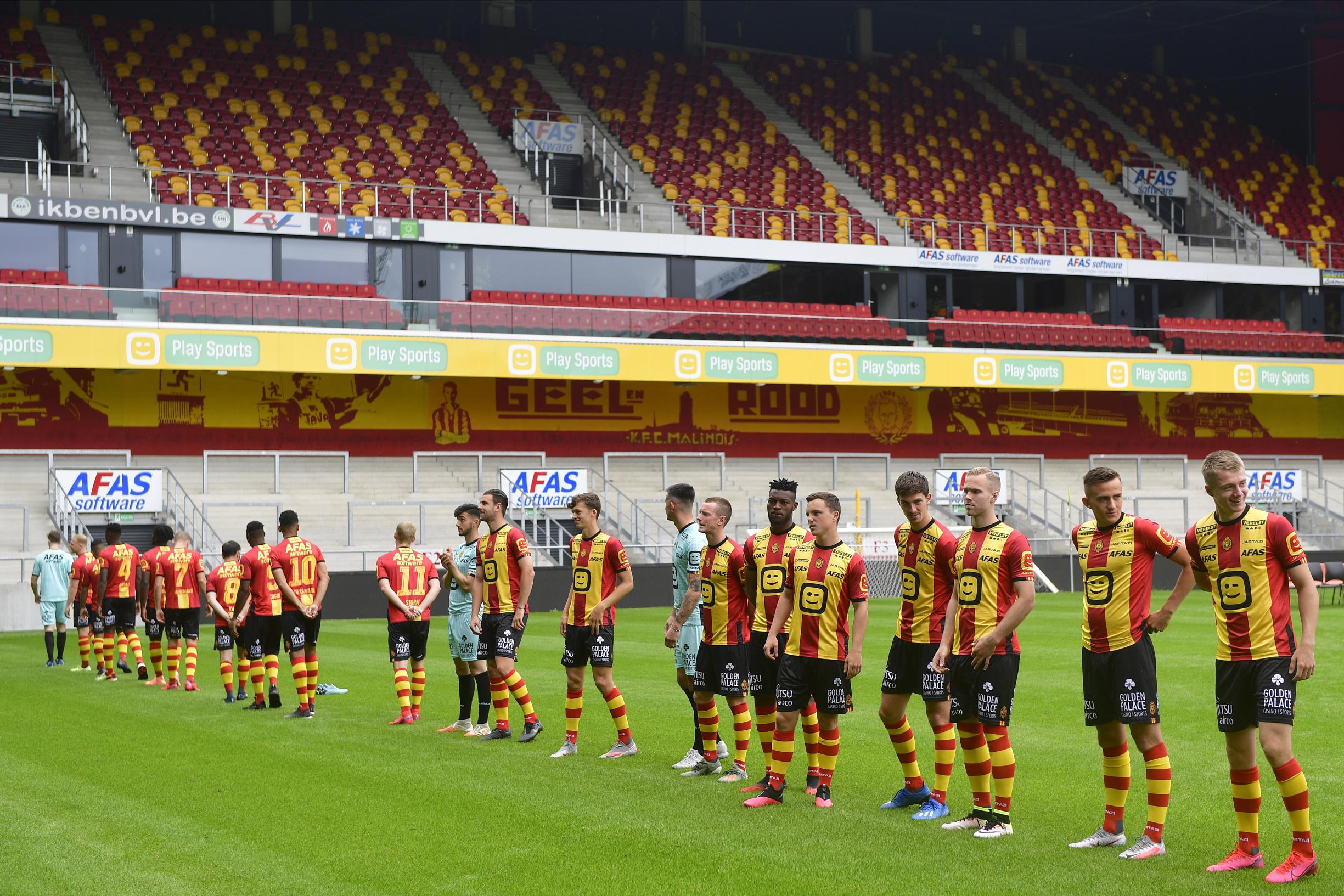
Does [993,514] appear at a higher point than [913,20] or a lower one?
lower

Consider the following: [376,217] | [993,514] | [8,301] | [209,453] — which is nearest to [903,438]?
[376,217]

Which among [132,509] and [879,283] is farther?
[879,283]

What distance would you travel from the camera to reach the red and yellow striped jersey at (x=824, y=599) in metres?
8.38

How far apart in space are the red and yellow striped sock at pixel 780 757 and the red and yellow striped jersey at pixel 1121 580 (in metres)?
2.08

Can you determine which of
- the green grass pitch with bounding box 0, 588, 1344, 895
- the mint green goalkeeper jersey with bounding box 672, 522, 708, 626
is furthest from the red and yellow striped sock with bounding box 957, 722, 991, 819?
the mint green goalkeeper jersey with bounding box 672, 522, 708, 626

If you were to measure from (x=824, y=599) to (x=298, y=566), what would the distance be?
6818 millimetres

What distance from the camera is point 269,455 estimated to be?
31.8 meters

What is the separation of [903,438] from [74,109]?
23.1 metres

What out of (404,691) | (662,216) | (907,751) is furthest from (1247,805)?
(662,216)

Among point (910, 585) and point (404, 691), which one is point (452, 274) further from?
point (910, 585)

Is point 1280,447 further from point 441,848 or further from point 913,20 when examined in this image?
point 441,848

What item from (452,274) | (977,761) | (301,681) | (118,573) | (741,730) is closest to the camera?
(977,761)

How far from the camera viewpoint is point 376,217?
106 feet

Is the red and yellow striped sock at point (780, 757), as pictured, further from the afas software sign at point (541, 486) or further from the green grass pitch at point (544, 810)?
the afas software sign at point (541, 486)
